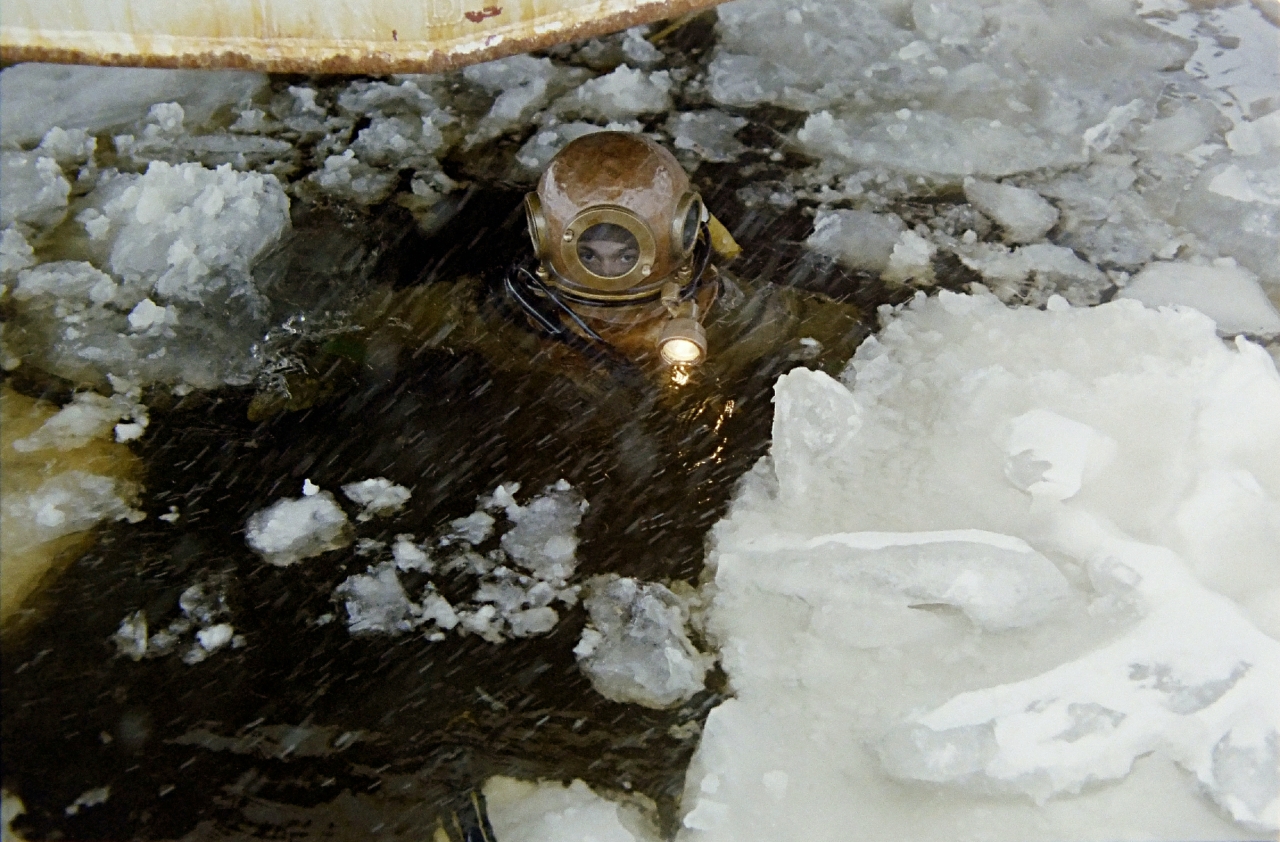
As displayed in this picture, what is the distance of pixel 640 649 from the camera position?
2.91 meters

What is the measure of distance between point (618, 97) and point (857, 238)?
1.44 metres

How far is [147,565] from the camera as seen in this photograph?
3.07m

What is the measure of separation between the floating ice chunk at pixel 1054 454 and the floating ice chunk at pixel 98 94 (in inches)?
149

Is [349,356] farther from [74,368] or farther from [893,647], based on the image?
[893,647]

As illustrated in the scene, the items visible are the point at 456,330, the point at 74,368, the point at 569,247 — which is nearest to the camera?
the point at 569,247

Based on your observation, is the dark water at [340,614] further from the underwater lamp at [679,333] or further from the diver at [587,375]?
the underwater lamp at [679,333]

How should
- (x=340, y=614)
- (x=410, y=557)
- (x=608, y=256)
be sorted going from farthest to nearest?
(x=608, y=256), (x=410, y=557), (x=340, y=614)

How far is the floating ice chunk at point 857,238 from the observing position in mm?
4094

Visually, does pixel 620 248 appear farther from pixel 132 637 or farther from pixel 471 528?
pixel 132 637

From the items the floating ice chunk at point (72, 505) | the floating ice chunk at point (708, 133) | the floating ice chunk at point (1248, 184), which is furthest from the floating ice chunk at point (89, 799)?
the floating ice chunk at point (1248, 184)

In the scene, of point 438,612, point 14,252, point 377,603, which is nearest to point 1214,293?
point 438,612

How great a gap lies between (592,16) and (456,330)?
122 centimetres

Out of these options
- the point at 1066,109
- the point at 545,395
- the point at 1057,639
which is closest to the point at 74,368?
the point at 545,395

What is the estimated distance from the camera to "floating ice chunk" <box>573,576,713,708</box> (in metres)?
2.86
